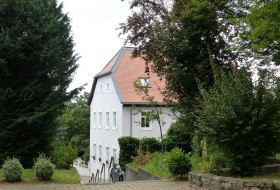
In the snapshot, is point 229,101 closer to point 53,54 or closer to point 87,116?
point 53,54

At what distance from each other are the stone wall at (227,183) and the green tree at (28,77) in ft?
36.0

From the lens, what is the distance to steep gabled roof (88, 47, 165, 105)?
3450 centimetres

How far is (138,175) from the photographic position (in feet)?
64.6

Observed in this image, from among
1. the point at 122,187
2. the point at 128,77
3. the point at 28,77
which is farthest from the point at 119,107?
the point at 122,187

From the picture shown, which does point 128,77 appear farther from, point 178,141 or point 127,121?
point 178,141

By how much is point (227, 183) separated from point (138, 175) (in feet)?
32.0

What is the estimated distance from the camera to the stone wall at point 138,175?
55.7ft

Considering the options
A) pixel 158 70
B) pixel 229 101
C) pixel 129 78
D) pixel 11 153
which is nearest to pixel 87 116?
pixel 129 78

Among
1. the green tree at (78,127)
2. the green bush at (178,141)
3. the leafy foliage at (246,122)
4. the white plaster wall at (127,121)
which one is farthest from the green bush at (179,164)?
the green tree at (78,127)

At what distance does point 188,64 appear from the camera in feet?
53.0

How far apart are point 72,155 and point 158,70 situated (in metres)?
14.9

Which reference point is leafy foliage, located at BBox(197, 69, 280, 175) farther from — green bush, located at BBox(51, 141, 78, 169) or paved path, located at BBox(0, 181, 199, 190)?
green bush, located at BBox(51, 141, 78, 169)

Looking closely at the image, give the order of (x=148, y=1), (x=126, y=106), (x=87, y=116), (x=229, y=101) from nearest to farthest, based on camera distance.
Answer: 1. (x=229, y=101)
2. (x=148, y=1)
3. (x=126, y=106)
4. (x=87, y=116)

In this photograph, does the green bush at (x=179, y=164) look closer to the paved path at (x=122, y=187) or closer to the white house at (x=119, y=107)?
the paved path at (x=122, y=187)
